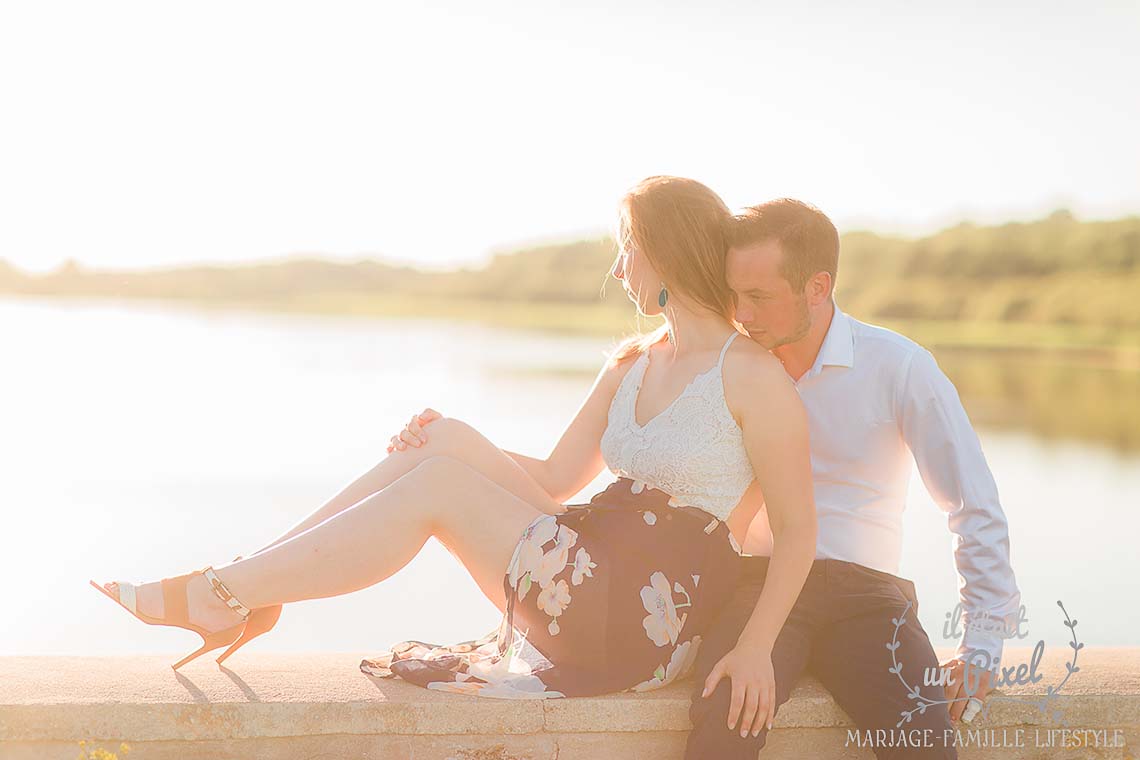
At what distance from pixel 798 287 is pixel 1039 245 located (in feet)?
74.3

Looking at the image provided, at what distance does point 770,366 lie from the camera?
2.36 metres

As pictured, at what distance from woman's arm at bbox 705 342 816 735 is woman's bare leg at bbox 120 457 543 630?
0.49m

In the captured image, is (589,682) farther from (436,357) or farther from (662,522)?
(436,357)

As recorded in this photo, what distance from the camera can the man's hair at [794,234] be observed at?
2.46 metres

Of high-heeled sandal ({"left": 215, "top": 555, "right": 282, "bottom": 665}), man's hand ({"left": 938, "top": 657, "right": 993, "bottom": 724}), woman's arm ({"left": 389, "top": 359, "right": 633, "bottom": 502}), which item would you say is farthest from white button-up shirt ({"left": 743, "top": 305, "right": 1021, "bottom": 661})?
high-heeled sandal ({"left": 215, "top": 555, "right": 282, "bottom": 665})

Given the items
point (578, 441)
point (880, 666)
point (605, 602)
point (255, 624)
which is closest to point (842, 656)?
point (880, 666)

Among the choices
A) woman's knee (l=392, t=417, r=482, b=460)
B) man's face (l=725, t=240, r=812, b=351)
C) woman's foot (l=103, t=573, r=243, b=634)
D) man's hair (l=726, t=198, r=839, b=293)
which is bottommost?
woman's foot (l=103, t=573, r=243, b=634)

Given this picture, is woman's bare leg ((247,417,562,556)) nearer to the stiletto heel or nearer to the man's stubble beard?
the stiletto heel

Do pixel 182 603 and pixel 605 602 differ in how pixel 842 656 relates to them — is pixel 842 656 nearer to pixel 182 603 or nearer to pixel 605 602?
pixel 605 602

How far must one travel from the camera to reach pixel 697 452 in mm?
2346

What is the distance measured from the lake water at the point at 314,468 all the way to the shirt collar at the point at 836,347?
345 centimetres

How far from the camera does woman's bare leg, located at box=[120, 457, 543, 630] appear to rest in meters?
2.42

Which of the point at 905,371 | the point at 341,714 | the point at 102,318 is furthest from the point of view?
the point at 102,318

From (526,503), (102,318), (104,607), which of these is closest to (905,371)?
(526,503)
